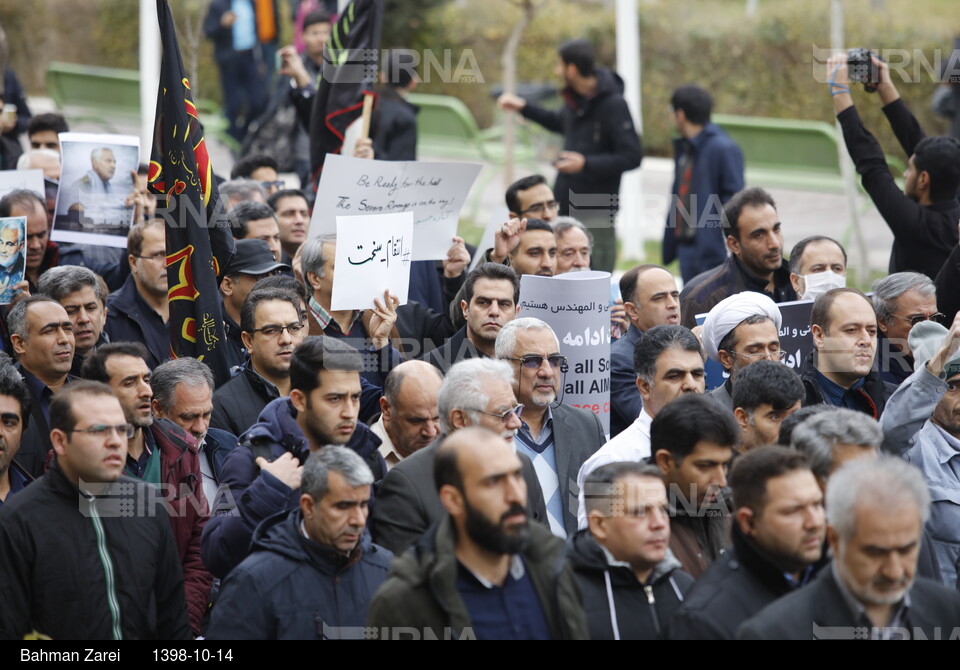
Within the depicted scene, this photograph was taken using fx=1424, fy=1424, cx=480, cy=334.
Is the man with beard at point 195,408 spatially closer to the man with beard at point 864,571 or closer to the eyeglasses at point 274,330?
the eyeglasses at point 274,330

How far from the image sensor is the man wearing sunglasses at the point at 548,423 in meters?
6.03

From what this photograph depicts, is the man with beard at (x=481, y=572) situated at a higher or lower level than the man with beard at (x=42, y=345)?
lower

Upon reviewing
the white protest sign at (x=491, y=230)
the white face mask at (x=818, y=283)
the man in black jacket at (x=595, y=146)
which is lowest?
the white face mask at (x=818, y=283)

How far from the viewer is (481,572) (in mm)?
4379

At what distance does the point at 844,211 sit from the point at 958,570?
11.2m

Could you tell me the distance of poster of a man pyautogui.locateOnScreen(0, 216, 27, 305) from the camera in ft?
24.0

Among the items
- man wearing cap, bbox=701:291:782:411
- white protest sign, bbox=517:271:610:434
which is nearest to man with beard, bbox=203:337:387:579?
white protest sign, bbox=517:271:610:434

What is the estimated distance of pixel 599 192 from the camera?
433 inches

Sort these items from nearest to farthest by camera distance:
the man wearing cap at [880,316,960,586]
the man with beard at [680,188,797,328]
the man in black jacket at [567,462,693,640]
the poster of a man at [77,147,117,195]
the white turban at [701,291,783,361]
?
the man in black jacket at [567,462,693,640] < the man wearing cap at [880,316,960,586] < the white turban at [701,291,783,361] < the man with beard at [680,188,797,328] < the poster of a man at [77,147,117,195]

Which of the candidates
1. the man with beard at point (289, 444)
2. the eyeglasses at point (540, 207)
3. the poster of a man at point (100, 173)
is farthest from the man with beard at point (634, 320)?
the poster of a man at point (100, 173)

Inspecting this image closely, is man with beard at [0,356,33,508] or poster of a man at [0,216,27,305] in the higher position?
poster of a man at [0,216,27,305]

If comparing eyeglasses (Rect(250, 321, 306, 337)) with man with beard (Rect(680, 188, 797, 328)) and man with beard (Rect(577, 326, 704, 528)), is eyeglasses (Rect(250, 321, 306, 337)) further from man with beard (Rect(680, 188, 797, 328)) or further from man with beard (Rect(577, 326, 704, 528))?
man with beard (Rect(680, 188, 797, 328))
